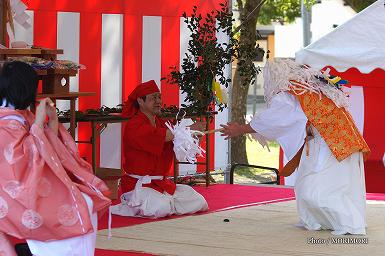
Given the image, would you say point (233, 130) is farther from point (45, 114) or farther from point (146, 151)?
point (45, 114)

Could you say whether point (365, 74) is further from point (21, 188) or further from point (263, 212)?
point (21, 188)

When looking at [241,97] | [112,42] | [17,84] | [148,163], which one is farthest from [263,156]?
[17,84]

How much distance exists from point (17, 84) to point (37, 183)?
16.4 inches

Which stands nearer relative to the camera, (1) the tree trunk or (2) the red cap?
(2) the red cap

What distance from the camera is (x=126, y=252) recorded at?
17.4ft

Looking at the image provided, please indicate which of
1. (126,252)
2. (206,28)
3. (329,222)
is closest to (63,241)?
(126,252)

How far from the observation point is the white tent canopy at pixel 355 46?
8.58m

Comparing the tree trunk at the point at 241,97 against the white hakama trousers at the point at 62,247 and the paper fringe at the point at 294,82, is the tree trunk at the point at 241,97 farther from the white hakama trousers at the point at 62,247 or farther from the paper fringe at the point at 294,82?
the white hakama trousers at the point at 62,247

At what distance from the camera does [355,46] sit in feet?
28.6

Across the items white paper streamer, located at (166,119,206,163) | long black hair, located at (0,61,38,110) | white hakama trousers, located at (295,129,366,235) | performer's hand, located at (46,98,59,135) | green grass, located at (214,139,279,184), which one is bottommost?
green grass, located at (214,139,279,184)

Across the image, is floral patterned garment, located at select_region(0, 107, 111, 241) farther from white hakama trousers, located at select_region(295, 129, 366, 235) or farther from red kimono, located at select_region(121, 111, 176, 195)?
red kimono, located at select_region(121, 111, 176, 195)

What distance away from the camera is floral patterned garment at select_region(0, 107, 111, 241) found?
3479 millimetres

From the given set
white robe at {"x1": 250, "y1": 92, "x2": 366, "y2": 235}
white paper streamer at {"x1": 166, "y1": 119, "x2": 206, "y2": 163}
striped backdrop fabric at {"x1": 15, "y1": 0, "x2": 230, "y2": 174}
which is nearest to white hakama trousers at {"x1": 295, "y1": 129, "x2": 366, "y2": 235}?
white robe at {"x1": 250, "y1": 92, "x2": 366, "y2": 235}

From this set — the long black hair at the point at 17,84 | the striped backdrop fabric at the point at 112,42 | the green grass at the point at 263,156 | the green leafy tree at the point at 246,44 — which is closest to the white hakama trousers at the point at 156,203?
the striped backdrop fabric at the point at 112,42
